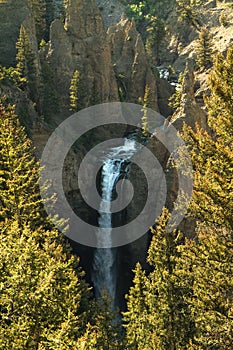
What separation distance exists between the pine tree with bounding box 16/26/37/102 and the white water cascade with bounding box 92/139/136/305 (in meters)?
15.0

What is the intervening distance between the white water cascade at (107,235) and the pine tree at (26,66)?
14991 mm

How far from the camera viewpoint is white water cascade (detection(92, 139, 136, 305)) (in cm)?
4228

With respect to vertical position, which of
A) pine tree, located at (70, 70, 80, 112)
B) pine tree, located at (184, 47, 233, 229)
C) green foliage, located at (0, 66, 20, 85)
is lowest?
pine tree, located at (184, 47, 233, 229)

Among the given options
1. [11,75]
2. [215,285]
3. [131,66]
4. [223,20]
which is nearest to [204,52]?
[131,66]

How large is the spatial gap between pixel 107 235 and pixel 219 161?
31.5 metres

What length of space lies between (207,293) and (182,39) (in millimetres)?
89383

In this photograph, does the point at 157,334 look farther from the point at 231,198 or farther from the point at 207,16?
the point at 207,16

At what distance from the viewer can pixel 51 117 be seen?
49.0 meters

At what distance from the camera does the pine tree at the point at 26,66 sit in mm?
45750

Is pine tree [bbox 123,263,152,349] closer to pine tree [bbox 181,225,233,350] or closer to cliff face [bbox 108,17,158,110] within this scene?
pine tree [bbox 181,225,233,350]

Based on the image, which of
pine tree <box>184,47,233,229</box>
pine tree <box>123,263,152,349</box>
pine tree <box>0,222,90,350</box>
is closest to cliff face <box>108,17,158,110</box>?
pine tree <box>123,263,152,349</box>

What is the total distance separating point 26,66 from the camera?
4669 cm

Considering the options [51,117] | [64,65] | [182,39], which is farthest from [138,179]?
[182,39]

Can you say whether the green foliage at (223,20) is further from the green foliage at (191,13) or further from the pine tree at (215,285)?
the pine tree at (215,285)
